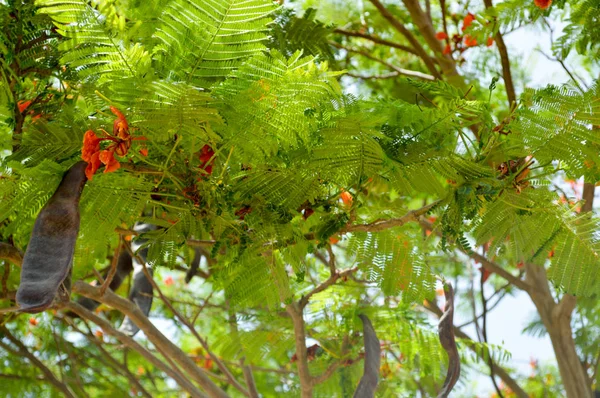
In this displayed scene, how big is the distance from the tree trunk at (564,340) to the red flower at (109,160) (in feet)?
9.71

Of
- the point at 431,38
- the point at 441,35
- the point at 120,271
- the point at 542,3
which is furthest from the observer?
the point at 441,35

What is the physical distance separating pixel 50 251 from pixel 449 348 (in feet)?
4.56

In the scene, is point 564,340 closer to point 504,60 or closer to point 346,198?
point 504,60

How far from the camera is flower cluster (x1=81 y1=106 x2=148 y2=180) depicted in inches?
52.9

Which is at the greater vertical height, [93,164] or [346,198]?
[346,198]

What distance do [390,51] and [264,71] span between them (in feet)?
12.4

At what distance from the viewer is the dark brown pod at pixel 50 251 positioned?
1306 mm

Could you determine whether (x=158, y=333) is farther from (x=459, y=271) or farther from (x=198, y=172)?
(x=459, y=271)

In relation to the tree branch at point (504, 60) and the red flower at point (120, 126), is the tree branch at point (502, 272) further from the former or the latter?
the red flower at point (120, 126)

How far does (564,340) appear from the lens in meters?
3.94


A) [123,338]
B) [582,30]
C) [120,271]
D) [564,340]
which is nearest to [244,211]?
[123,338]

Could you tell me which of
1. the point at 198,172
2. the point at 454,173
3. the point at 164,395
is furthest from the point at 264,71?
the point at 164,395

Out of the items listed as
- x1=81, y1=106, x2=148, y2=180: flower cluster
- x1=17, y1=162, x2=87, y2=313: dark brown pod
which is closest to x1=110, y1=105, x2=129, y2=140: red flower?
x1=81, y1=106, x2=148, y2=180: flower cluster

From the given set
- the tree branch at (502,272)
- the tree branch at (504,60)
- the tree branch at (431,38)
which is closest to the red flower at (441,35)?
the tree branch at (431,38)
